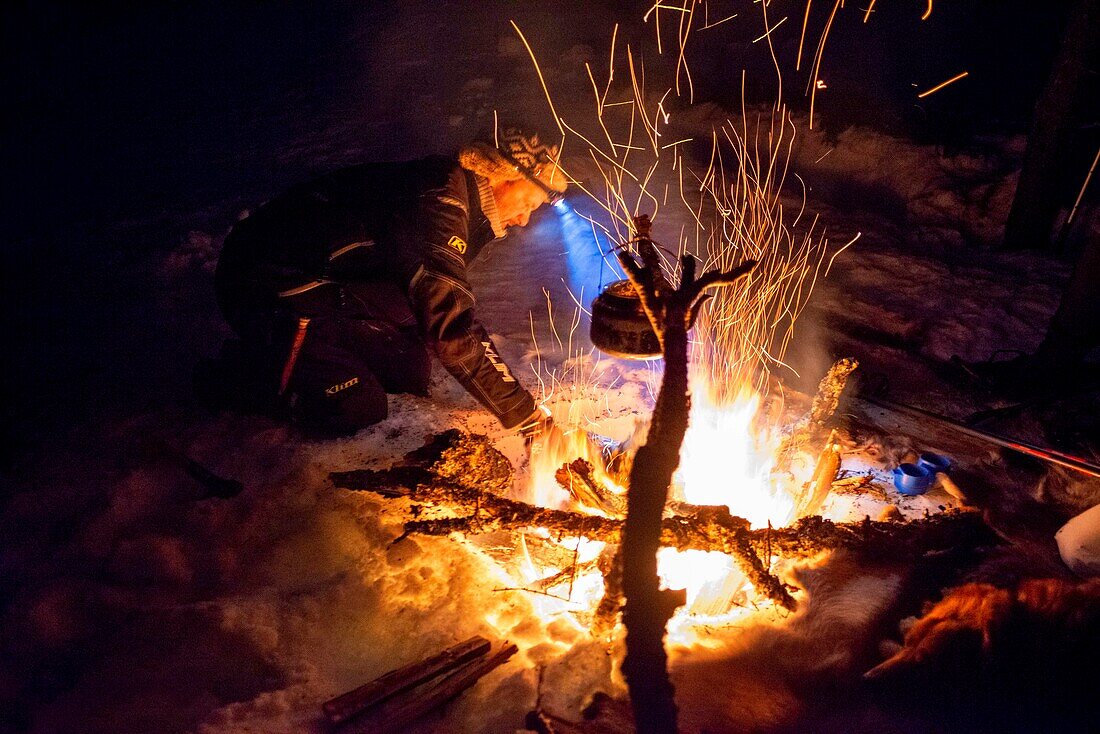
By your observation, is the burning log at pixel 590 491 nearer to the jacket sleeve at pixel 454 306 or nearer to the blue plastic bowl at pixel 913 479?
the jacket sleeve at pixel 454 306

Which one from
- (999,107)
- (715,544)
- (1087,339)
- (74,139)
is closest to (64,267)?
(74,139)

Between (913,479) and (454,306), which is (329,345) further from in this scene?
(913,479)

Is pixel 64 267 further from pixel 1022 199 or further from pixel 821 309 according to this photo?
pixel 1022 199

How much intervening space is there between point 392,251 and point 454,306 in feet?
1.56

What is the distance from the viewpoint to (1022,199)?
659 centimetres

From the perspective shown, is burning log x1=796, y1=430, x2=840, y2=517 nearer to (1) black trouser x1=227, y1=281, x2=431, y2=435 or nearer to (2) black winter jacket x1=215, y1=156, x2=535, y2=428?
(2) black winter jacket x1=215, y1=156, x2=535, y2=428

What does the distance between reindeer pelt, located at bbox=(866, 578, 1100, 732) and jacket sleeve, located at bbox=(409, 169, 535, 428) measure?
2.27 metres

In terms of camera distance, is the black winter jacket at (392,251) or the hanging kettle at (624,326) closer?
the hanging kettle at (624,326)

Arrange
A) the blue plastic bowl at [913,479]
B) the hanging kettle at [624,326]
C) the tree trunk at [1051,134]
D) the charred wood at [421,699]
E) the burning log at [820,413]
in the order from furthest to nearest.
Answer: the tree trunk at [1051,134]
the burning log at [820,413]
the blue plastic bowl at [913,479]
the hanging kettle at [624,326]
the charred wood at [421,699]

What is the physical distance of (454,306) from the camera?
137 inches

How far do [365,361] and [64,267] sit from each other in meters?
6.18

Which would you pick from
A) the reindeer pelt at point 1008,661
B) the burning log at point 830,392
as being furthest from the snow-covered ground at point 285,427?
the burning log at point 830,392

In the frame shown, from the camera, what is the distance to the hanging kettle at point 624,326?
2.57m

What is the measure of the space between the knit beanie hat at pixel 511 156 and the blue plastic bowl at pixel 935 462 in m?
2.77
